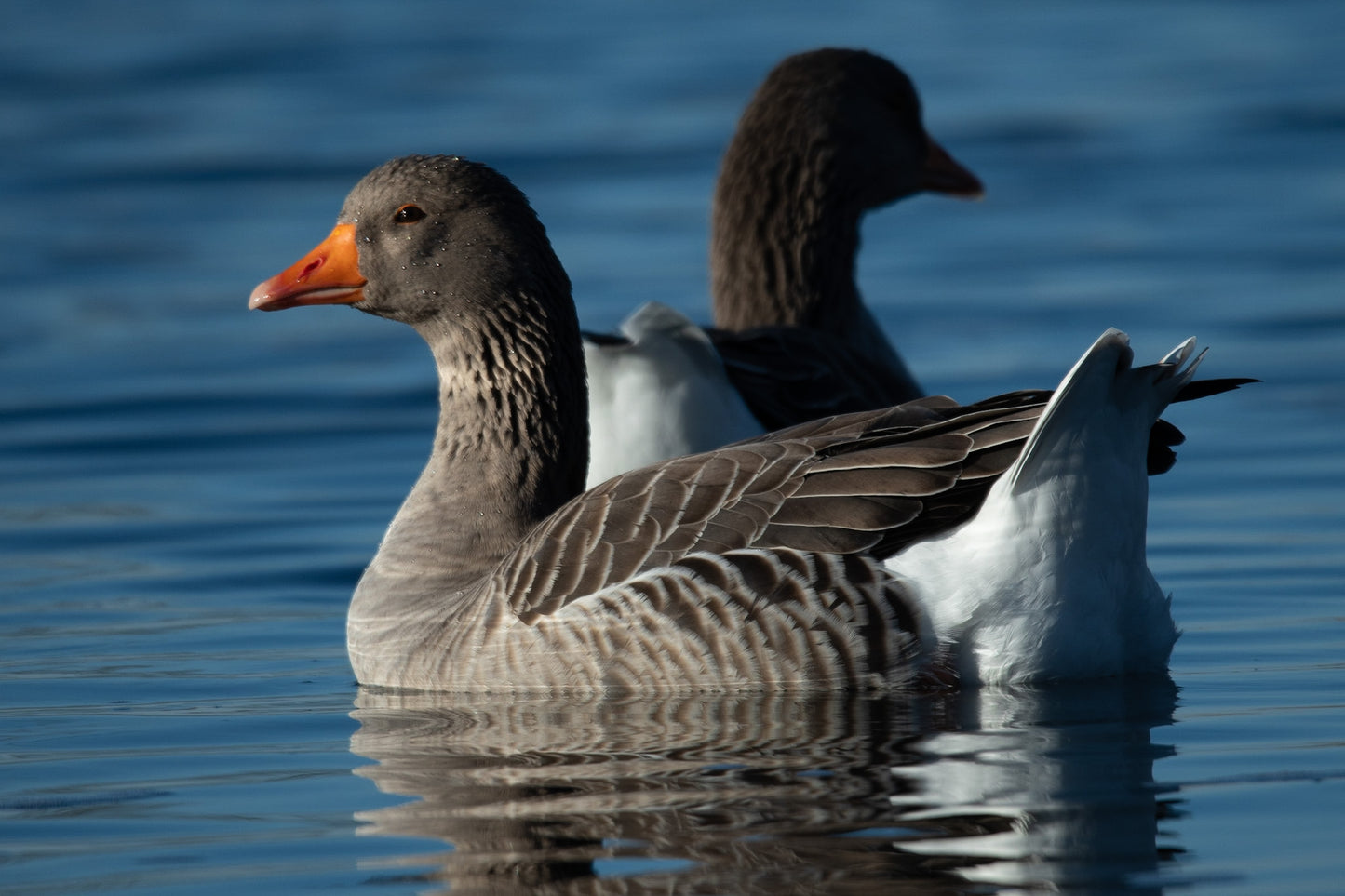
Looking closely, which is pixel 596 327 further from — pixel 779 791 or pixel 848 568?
pixel 779 791

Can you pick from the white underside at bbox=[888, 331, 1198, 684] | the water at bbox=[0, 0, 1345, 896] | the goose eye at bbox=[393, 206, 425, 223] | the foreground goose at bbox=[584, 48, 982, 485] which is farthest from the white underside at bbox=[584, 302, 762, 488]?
the white underside at bbox=[888, 331, 1198, 684]

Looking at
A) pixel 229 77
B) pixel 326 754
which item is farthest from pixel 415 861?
pixel 229 77

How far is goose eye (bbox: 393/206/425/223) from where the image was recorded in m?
7.68

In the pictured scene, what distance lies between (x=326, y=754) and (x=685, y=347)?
297 cm

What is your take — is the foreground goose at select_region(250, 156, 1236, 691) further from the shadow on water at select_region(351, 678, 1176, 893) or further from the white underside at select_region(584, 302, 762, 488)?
the white underside at select_region(584, 302, 762, 488)

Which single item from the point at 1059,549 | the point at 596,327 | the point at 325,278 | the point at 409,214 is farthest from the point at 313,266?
the point at 596,327

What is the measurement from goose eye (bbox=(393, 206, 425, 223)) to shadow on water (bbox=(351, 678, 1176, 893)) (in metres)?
1.89

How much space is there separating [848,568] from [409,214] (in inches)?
93.3

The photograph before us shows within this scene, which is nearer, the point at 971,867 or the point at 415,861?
the point at 971,867

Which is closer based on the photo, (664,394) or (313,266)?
(313,266)

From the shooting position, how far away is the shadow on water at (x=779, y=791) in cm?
477

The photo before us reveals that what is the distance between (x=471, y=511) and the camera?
754 centimetres

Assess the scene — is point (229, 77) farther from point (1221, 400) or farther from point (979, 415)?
point (979, 415)

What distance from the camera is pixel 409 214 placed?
7.70 meters
